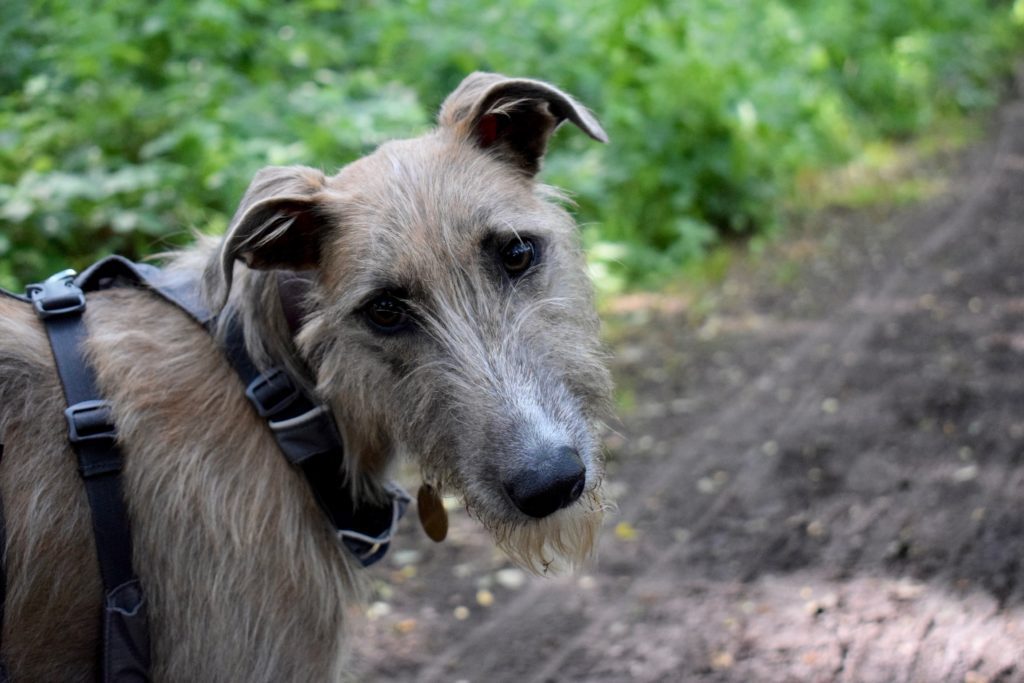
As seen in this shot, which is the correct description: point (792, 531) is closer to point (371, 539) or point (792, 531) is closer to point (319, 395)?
point (371, 539)

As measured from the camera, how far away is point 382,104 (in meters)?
6.64

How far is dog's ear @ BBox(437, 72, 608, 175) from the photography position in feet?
9.87

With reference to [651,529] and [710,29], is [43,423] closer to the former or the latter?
[651,529]

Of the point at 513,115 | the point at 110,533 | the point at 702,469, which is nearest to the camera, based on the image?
the point at 110,533

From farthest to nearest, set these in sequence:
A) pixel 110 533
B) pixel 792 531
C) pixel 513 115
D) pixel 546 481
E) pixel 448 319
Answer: pixel 792 531
pixel 513 115
pixel 448 319
pixel 110 533
pixel 546 481

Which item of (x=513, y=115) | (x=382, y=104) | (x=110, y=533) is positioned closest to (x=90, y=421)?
(x=110, y=533)

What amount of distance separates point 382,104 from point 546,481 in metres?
4.88

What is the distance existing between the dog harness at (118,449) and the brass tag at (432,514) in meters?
0.11

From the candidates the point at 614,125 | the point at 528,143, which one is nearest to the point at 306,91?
the point at 614,125

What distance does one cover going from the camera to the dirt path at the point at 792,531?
148 inches

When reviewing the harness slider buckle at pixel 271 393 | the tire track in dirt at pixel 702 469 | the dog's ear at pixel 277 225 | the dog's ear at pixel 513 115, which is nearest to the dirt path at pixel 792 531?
the tire track in dirt at pixel 702 469

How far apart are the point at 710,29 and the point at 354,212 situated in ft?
26.8

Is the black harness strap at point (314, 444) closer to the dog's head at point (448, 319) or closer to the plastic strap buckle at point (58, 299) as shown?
the dog's head at point (448, 319)

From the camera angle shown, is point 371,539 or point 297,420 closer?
point 297,420
